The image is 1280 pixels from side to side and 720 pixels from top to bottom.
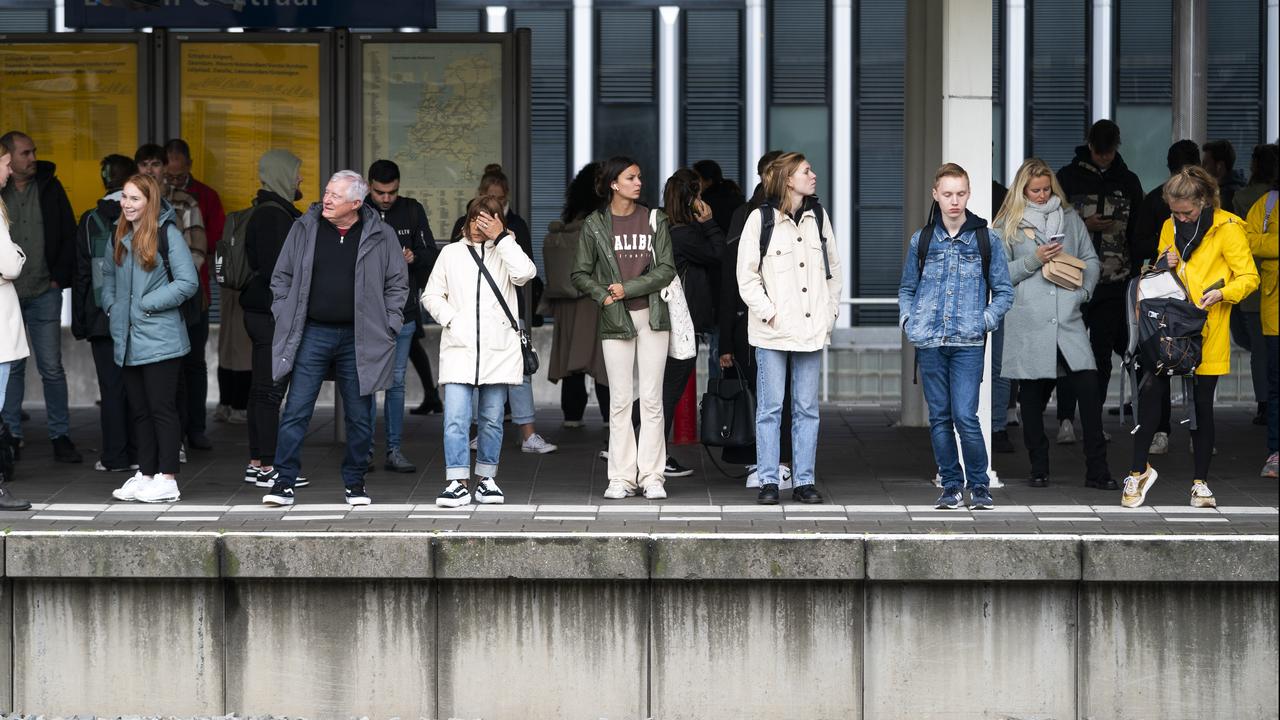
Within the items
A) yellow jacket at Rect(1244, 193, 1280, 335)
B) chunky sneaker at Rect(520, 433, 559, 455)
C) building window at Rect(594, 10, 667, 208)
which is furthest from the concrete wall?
building window at Rect(594, 10, 667, 208)

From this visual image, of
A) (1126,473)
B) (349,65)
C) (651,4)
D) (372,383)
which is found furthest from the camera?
(651,4)

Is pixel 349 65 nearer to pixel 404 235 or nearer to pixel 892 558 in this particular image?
pixel 404 235

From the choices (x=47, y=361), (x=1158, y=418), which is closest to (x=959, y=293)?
(x=1158, y=418)

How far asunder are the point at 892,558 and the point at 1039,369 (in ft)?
7.57

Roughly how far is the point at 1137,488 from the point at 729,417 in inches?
83.4

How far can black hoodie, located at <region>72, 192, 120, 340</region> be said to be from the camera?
33.8 ft

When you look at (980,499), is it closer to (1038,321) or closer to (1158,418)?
(1158,418)

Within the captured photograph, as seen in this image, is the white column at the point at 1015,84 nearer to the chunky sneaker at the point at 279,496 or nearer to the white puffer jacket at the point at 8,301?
the chunky sneaker at the point at 279,496

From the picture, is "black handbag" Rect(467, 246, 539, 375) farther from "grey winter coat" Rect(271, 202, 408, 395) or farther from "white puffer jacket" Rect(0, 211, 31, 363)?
"white puffer jacket" Rect(0, 211, 31, 363)

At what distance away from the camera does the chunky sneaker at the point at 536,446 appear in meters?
11.8

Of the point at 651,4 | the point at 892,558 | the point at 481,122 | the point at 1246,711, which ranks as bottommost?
the point at 1246,711

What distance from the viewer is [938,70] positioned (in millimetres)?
12680

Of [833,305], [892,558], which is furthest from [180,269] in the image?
[892,558]

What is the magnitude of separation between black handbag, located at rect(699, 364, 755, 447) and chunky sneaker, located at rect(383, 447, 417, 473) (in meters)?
1.86
